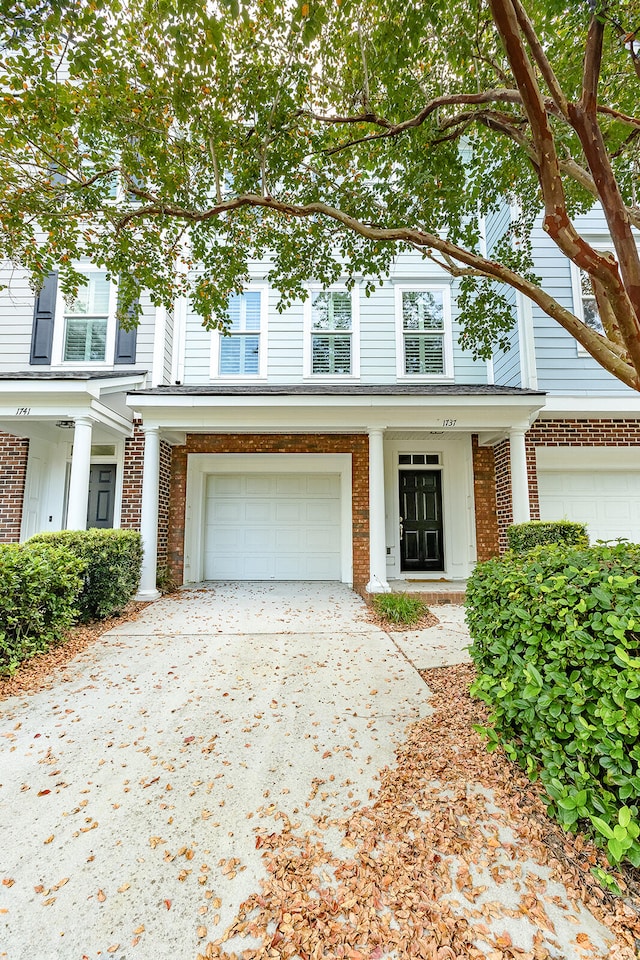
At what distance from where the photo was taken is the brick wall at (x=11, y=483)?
24.6 ft

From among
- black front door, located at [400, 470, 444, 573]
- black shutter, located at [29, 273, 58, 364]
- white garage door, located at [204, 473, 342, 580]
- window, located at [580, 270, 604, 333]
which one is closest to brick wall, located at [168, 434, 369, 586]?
white garage door, located at [204, 473, 342, 580]

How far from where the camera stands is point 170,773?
245 centimetres

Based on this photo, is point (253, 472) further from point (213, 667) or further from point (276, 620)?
point (213, 667)

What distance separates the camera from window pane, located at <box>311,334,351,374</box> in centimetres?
843

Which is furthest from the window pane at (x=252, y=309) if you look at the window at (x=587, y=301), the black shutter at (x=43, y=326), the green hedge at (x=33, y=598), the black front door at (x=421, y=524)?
the window at (x=587, y=301)

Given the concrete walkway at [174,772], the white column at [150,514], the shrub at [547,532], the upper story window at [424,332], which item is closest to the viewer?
the concrete walkway at [174,772]

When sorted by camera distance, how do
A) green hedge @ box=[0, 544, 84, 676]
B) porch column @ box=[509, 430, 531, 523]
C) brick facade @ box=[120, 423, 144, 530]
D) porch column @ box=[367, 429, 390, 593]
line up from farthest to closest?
1. brick facade @ box=[120, 423, 144, 530]
2. porch column @ box=[509, 430, 531, 523]
3. porch column @ box=[367, 429, 390, 593]
4. green hedge @ box=[0, 544, 84, 676]

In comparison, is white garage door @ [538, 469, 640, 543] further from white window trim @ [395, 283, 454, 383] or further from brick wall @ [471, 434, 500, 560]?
white window trim @ [395, 283, 454, 383]

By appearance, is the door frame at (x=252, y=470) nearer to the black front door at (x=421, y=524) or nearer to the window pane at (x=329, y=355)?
the black front door at (x=421, y=524)

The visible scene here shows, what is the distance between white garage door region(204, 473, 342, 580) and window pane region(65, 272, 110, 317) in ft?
12.5

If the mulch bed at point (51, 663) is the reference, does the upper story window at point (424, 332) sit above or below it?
above

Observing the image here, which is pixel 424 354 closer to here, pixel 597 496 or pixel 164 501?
pixel 597 496

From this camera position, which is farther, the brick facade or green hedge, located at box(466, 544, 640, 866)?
the brick facade

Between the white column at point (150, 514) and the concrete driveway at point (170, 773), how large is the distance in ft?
6.56
